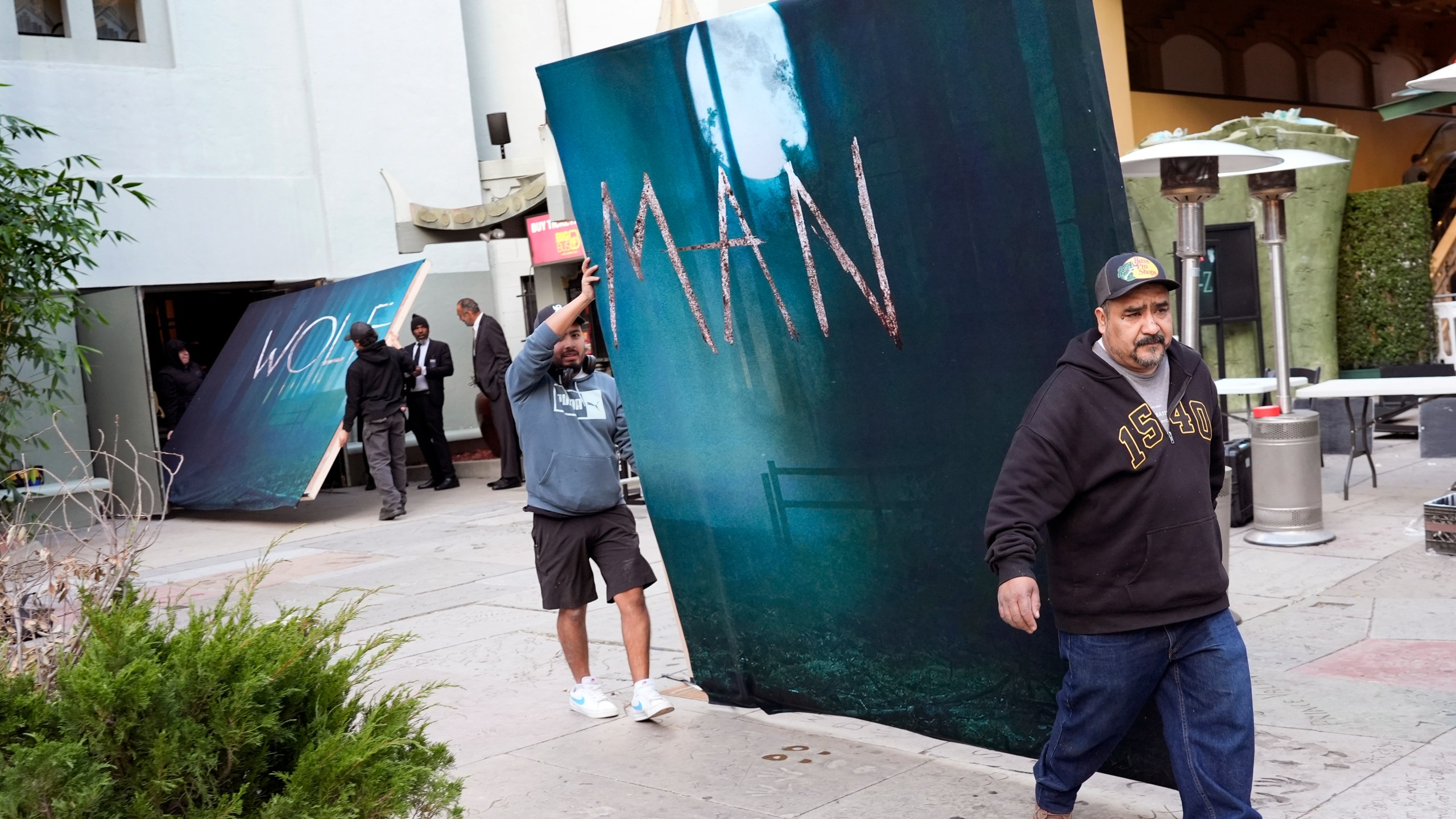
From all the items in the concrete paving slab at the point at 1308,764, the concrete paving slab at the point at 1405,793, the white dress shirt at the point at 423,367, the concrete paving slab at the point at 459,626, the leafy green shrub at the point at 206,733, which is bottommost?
the concrete paving slab at the point at 459,626

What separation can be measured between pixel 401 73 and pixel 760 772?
15.7 metres

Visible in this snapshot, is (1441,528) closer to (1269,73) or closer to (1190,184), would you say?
(1190,184)

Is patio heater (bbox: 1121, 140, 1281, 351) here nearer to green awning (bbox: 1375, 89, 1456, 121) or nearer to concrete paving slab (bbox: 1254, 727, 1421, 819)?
concrete paving slab (bbox: 1254, 727, 1421, 819)

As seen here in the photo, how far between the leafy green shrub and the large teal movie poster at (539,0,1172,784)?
222 centimetres

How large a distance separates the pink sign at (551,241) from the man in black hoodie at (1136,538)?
13650mm

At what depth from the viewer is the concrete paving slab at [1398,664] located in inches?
206

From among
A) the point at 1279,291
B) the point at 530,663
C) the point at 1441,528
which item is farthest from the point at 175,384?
the point at 1441,528

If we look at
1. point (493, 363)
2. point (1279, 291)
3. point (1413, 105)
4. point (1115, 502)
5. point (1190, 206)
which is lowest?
point (1115, 502)

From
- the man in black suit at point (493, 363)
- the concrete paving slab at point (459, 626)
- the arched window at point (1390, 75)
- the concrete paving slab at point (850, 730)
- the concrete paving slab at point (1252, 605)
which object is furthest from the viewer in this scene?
the arched window at point (1390, 75)

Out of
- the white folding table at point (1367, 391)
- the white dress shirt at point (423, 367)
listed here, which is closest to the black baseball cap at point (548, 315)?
the white folding table at point (1367, 391)

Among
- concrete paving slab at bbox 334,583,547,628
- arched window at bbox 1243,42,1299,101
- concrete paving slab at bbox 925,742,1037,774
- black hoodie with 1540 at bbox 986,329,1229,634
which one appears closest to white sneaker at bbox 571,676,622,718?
concrete paving slab at bbox 925,742,1037,774

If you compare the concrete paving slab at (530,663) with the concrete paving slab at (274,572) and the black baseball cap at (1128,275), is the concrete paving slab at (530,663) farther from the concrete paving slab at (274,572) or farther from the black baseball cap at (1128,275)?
the black baseball cap at (1128,275)

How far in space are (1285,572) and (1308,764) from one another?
3432 mm

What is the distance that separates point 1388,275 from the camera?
13.2 metres
